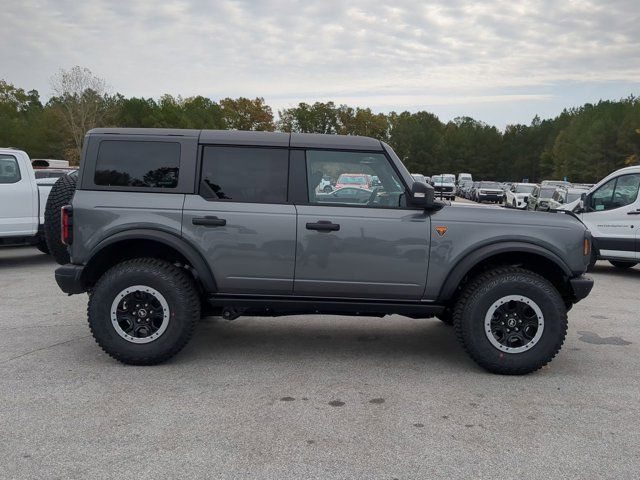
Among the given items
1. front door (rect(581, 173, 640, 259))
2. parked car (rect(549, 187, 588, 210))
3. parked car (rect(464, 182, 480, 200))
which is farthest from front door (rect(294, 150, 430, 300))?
parked car (rect(464, 182, 480, 200))

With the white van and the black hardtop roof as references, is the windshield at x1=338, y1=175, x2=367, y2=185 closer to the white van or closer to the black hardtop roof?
the black hardtop roof

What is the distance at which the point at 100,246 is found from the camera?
489 centimetres

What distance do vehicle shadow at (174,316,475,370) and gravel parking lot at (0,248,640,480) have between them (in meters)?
0.03

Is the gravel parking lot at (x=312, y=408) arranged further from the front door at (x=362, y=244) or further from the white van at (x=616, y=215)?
the white van at (x=616, y=215)

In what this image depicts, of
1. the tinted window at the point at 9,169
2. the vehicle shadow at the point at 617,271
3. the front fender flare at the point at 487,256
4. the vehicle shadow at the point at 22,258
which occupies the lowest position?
the vehicle shadow at the point at 22,258

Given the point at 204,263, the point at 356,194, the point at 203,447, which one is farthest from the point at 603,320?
the point at 203,447

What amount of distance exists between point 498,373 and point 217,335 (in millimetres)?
2898

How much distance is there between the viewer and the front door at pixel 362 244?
4898 mm

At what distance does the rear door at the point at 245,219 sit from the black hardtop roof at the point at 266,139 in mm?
59

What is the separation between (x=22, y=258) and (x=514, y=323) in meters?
10.3

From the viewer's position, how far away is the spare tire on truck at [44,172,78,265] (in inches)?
218

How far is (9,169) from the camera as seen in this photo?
10227 mm

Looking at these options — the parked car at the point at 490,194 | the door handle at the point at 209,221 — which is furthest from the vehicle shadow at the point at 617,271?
the parked car at the point at 490,194

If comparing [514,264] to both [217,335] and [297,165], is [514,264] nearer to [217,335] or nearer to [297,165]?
[297,165]
